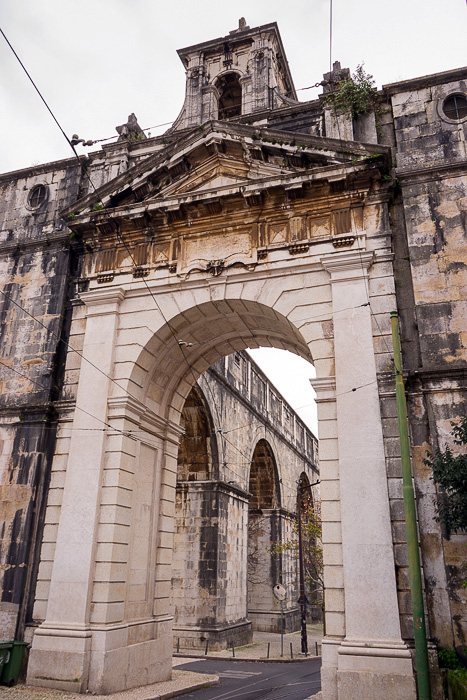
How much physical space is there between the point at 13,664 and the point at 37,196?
10819 millimetres

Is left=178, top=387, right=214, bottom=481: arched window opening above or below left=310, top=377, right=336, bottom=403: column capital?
above

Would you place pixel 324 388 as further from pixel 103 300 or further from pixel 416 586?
pixel 103 300

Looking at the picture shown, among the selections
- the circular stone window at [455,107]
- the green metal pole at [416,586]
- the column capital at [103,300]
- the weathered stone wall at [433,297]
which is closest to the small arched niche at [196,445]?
the column capital at [103,300]

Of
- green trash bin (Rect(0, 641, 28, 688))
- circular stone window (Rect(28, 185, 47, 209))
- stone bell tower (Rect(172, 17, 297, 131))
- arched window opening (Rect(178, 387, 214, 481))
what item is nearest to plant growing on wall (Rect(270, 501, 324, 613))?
arched window opening (Rect(178, 387, 214, 481))

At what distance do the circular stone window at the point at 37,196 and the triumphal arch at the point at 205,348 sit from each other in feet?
3.66

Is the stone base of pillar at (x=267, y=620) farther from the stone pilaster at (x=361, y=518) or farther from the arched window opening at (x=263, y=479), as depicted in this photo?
the stone pilaster at (x=361, y=518)

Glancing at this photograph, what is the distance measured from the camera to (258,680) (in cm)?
1440

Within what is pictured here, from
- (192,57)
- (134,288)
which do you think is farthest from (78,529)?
(192,57)

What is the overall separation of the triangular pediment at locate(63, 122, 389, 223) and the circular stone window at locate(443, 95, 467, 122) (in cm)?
190

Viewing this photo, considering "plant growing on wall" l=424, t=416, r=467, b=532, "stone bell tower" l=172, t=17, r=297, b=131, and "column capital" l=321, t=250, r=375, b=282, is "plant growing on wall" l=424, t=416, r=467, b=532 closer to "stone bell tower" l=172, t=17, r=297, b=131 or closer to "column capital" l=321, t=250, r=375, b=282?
"column capital" l=321, t=250, r=375, b=282

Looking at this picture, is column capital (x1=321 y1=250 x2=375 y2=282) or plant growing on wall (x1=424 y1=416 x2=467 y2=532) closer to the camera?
plant growing on wall (x1=424 y1=416 x2=467 y2=532)

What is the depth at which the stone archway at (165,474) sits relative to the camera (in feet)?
29.3

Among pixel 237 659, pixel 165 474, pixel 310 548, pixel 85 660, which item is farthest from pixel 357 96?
pixel 310 548

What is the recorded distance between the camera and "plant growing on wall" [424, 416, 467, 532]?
26.6 ft
